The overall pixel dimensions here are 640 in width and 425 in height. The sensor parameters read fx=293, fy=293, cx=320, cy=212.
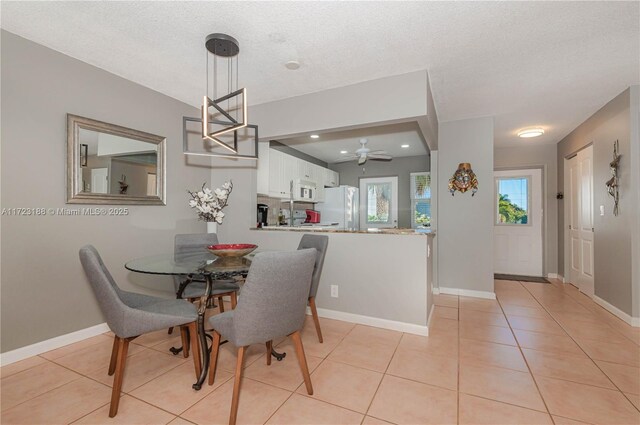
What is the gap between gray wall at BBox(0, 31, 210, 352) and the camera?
216 cm

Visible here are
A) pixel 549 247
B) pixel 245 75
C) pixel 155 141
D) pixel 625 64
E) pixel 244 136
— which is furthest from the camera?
pixel 549 247

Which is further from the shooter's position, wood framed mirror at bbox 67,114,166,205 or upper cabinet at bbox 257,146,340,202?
upper cabinet at bbox 257,146,340,202

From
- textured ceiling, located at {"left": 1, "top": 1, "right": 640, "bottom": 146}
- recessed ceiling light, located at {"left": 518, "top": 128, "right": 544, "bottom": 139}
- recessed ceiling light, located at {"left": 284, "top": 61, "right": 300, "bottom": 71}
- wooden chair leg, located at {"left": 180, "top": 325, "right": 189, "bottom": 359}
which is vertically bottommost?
wooden chair leg, located at {"left": 180, "top": 325, "right": 189, "bottom": 359}

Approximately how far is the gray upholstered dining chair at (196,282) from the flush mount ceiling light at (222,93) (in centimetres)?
84

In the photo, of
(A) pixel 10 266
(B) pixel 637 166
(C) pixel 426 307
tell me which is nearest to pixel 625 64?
(B) pixel 637 166

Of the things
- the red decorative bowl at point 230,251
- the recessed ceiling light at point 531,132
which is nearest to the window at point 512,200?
the recessed ceiling light at point 531,132

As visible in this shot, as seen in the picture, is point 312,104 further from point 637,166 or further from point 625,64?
point 637,166

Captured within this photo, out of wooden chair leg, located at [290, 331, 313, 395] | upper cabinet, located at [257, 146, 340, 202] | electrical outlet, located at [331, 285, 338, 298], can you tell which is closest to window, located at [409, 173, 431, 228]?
upper cabinet, located at [257, 146, 340, 202]

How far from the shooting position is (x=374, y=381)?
1951 millimetres

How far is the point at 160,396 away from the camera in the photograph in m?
1.79

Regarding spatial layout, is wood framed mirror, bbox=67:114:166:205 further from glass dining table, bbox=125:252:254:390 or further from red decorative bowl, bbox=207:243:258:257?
red decorative bowl, bbox=207:243:258:257

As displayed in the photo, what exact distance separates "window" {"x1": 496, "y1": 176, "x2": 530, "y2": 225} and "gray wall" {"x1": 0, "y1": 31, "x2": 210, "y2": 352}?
5.89 m

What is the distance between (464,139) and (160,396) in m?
4.31

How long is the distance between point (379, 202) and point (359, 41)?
450 cm
